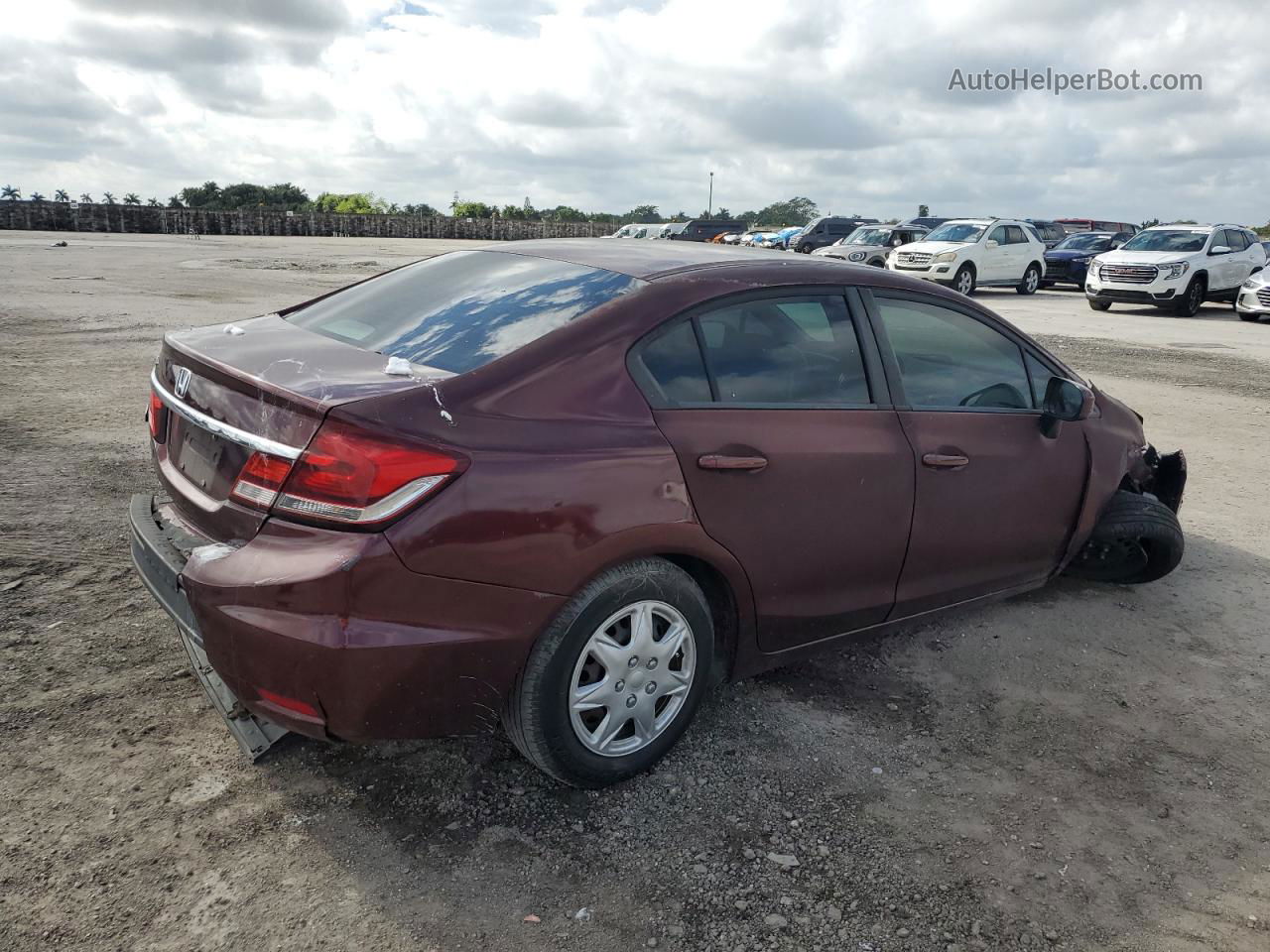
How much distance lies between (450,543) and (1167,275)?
20.5 m

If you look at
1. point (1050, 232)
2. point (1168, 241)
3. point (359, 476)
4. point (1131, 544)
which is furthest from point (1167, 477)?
point (1050, 232)

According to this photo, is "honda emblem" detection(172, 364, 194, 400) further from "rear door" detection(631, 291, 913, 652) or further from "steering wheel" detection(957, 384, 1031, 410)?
"steering wheel" detection(957, 384, 1031, 410)

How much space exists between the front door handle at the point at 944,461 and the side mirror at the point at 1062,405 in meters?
0.57

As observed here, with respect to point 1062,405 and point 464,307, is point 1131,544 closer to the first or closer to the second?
point 1062,405

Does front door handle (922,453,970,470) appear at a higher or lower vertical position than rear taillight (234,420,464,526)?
lower

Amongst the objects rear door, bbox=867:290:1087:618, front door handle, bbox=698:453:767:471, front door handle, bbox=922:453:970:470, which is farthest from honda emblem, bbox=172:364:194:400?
front door handle, bbox=922:453:970:470

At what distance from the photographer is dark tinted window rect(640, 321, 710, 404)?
9.62 ft

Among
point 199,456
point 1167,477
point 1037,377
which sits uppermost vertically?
point 1037,377

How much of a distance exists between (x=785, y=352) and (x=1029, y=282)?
2349 centimetres

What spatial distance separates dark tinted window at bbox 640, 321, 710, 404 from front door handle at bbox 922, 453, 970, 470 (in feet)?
3.16

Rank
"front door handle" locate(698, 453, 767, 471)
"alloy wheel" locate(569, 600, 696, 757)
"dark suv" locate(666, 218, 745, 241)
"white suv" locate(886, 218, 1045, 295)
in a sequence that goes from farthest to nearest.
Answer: "dark suv" locate(666, 218, 745, 241)
"white suv" locate(886, 218, 1045, 295)
"front door handle" locate(698, 453, 767, 471)
"alloy wheel" locate(569, 600, 696, 757)

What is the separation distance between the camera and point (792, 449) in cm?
312

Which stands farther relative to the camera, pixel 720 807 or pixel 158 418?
pixel 158 418

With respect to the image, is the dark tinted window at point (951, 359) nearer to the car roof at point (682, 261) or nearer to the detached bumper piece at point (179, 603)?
the car roof at point (682, 261)
